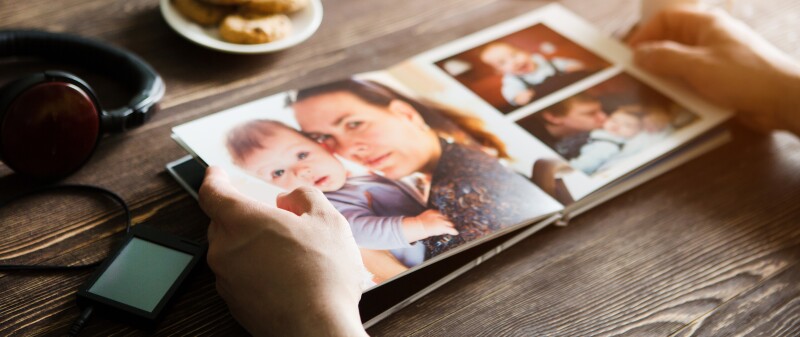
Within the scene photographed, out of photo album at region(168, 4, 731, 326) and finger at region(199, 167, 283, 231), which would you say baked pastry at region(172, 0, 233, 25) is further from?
finger at region(199, 167, 283, 231)

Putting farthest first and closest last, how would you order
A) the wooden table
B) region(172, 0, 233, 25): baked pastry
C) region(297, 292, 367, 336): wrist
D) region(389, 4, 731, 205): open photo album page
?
region(172, 0, 233, 25): baked pastry
region(389, 4, 731, 205): open photo album page
the wooden table
region(297, 292, 367, 336): wrist

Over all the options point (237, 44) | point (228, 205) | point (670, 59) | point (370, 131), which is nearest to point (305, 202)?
point (228, 205)

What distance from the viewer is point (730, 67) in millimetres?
886

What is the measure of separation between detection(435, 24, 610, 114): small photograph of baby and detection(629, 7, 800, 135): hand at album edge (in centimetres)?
8

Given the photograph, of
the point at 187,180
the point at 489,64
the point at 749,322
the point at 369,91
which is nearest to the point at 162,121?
the point at 187,180

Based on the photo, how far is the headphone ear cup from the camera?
623 millimetres

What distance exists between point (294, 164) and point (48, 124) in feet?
0.73

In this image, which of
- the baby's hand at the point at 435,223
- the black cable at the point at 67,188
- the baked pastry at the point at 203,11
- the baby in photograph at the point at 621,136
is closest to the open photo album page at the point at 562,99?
the baby in photograph at the point at 621,136

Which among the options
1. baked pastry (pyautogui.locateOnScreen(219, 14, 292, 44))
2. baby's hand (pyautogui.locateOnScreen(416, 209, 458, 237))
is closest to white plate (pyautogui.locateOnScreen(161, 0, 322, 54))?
baked pastry (pyautogui.locateOnScreen(219, 14, 292, 44))

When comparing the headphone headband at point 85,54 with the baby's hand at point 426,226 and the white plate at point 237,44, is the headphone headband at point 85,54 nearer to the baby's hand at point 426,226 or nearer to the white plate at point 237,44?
the white plate at point 237,44

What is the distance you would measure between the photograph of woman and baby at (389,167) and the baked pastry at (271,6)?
15 centimetres

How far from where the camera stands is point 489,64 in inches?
35.8

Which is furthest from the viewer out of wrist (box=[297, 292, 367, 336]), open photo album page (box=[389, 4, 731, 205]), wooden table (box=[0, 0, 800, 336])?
open photo album page (box=[389, 4, 731, 205])

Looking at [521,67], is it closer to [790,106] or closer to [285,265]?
[790,106]
